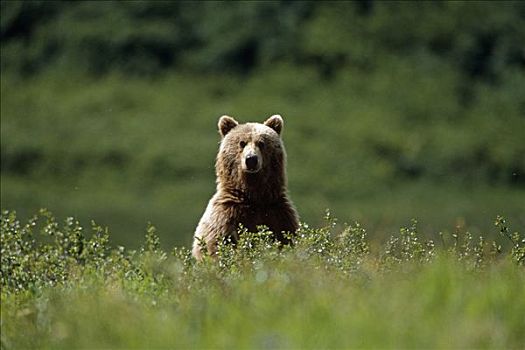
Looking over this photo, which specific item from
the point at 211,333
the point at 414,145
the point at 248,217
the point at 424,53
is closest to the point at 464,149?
the point at 414,145

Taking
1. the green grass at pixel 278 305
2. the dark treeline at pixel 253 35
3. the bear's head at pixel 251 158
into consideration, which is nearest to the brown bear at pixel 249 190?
the bear's head at pixel 251 158

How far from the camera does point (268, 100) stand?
9575 cm

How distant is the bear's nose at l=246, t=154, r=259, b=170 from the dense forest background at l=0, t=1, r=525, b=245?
67.7 metres

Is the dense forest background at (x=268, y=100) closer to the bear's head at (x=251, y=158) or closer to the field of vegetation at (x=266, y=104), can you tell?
the field of vegetation at (x=266, y=104)

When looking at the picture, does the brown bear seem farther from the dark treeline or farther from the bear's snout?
the dark treeline

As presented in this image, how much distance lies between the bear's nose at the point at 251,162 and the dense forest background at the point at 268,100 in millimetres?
67747

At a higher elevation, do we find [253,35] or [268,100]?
[253,35]

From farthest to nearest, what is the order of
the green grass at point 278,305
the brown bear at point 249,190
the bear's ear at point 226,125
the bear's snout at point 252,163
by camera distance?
the bear's ear at point 226,125 → the bear's snout at point 252,163 → the brown bear at point 249,190 → the green grass at point 278,305

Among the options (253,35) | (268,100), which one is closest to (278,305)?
(268,100)

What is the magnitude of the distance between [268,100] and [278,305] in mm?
88965

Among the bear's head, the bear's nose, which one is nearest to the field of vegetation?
the bear's head

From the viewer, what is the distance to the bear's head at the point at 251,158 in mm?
12758

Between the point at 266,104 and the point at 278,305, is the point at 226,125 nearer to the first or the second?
the point at 278,305

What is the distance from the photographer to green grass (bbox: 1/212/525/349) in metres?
6.44
